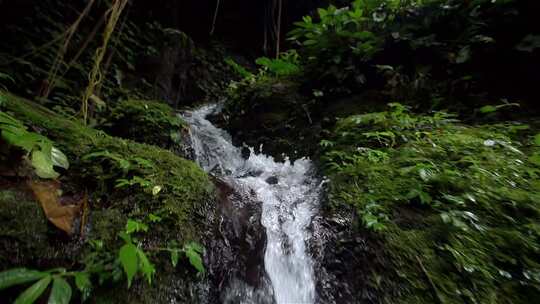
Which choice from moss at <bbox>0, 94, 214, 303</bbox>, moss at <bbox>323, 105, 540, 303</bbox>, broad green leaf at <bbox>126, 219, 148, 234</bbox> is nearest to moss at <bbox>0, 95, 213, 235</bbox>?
moss at <bbox>0, 94, 214, 303</bbox>

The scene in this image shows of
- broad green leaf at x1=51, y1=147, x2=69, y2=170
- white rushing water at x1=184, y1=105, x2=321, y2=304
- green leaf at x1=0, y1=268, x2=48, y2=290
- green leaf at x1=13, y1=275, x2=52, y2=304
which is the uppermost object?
broad green leaf at x1=51, y1=147, x2=69, y2=170

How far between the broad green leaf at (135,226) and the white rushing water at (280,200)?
0.84 meters

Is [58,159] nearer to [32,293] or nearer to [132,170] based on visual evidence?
[132,170]

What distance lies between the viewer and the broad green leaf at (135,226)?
143cm

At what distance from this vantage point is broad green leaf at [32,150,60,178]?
1.34m

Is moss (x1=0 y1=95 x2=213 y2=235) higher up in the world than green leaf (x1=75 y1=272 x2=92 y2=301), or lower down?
higher up

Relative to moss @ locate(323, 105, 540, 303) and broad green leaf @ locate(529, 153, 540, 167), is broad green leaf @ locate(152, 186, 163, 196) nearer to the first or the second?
moss @ locate(323, 105, 540, 303)

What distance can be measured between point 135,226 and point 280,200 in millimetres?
1514

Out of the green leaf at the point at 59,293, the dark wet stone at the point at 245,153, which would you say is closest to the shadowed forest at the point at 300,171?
the green leaf at the point at 59,293

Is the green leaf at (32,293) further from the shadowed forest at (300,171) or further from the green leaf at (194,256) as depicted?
the green leaf at (194,256)

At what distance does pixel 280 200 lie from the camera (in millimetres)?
2725

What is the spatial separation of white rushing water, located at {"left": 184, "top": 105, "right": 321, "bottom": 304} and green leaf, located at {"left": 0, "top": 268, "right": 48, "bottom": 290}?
1200mm

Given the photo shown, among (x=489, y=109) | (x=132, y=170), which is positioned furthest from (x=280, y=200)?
(x=489, y=109)

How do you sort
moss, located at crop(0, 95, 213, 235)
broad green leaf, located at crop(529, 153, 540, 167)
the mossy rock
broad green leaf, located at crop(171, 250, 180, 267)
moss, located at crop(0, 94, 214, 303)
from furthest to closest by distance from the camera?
broad green leaf, located at crop(529, 153, 540, 167)
moss, located at crop(0, 95, 213, 235)
broad green leaf, located at crop(171, 250, 180, 267)
moss, located at crop(0, 94, 214, 303)
the mossy rock
